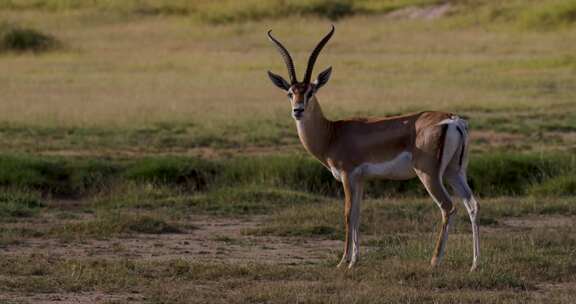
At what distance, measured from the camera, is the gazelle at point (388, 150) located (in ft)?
29.4

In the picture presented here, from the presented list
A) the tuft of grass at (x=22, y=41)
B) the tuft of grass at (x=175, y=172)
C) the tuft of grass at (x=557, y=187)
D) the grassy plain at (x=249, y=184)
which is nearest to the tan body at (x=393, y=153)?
the grassy plain at (x=249, y=184)

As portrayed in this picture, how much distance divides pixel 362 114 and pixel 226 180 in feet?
18.3

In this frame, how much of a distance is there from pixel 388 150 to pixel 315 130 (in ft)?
1.92

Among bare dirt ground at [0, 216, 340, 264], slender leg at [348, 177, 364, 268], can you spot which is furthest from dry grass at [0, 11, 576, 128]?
slender leg at [348, 177, 364, 268]

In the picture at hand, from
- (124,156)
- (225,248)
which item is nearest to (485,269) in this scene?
(225,248)

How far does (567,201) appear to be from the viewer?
12445 mm

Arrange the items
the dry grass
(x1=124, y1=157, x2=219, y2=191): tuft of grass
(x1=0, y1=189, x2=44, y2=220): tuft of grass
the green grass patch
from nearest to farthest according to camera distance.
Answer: (x1=0, y1=189, x2=44, y2=220): tuft of grass
the green grass patch
(x1=124, y1=157, x2=219, y2=191): tuft of grass
the dry grass

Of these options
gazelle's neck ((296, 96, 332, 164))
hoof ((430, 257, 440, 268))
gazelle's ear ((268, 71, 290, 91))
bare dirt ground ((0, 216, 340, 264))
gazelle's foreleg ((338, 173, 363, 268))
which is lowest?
bare dirt ground ((0, 216, 340, 264))

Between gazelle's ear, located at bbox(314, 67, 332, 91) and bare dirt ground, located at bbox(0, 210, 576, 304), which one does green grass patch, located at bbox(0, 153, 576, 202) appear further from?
gazelle's ear, located at bbox(314, 67, 332, 91)

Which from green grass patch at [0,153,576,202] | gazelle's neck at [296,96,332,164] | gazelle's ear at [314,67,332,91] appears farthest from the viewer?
green grass patch at [0,153,576,202]

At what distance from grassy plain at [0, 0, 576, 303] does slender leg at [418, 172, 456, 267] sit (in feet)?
0.36

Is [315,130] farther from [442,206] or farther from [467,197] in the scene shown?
[467,197]

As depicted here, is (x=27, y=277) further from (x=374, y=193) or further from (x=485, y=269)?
(x=374, y=193)

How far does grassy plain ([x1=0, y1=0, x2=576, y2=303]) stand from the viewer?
27.7ft
